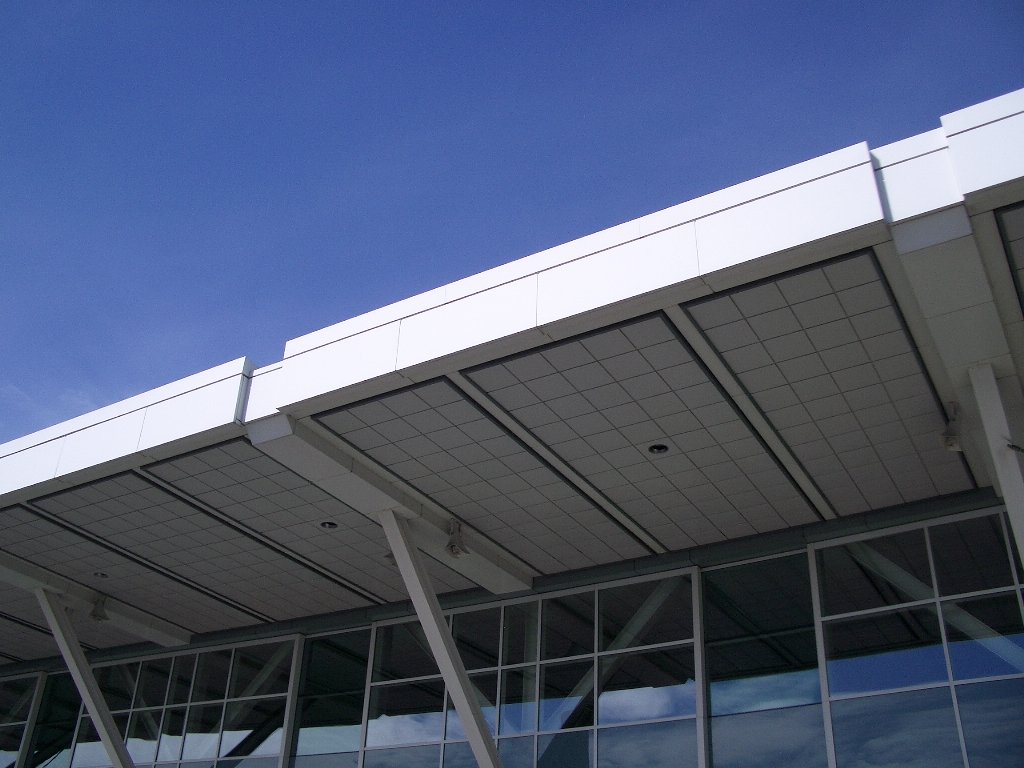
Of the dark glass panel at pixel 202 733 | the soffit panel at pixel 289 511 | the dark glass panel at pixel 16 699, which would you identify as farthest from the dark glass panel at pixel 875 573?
the dark glass panel at pixel 16 699

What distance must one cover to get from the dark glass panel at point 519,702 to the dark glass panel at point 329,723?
3.28 m

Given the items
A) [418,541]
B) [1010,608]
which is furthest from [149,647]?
[1010,608]

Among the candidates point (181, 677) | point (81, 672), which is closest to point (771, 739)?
point (81, 672)

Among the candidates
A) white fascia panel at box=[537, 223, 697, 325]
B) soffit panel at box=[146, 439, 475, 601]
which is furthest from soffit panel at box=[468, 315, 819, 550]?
soffit panel at box=[146, 439, 475, 601]

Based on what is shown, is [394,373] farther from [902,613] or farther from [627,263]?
[902,613]

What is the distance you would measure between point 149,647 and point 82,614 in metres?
2.23

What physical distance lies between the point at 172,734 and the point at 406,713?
19.9ft

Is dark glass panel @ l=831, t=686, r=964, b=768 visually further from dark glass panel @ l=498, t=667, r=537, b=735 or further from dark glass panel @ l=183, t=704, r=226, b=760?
dark glass panel @ l=183, t=704, r=226, b=760

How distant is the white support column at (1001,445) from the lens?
1210 centimetres

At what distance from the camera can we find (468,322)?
41.9ft

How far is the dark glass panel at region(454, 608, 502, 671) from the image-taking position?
18781 mm

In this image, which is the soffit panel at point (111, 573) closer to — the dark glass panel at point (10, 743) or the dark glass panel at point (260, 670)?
the dark glass panel at point (260, 670)

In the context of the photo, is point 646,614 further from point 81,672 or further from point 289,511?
point 81,672

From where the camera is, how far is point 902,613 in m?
15.3
